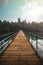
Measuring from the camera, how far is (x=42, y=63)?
25.3 ft

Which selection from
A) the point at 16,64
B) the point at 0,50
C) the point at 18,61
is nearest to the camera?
the point at 16,64

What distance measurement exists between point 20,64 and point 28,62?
55 cm

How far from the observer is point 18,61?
8195mm

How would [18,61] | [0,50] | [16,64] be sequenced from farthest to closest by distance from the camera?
[0,50] < [18,61] < [16,64]

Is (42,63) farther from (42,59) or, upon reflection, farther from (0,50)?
(0,50)

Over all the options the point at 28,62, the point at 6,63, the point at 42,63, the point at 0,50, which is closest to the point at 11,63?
the point at 6,63

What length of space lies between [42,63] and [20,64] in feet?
3.46

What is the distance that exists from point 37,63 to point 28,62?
1.55 ft

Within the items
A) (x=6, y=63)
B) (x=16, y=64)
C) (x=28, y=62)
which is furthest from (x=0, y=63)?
(x=28, y=62)

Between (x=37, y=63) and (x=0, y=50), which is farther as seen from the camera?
(x=0, y=50)

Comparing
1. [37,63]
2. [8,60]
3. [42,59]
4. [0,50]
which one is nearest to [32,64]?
[37,63]

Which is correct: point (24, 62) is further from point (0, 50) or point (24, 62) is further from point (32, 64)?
point (0, 50)

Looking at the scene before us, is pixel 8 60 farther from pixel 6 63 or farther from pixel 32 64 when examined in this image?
pixel 32 64

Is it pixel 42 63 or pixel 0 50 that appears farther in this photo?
pixel 0 50
